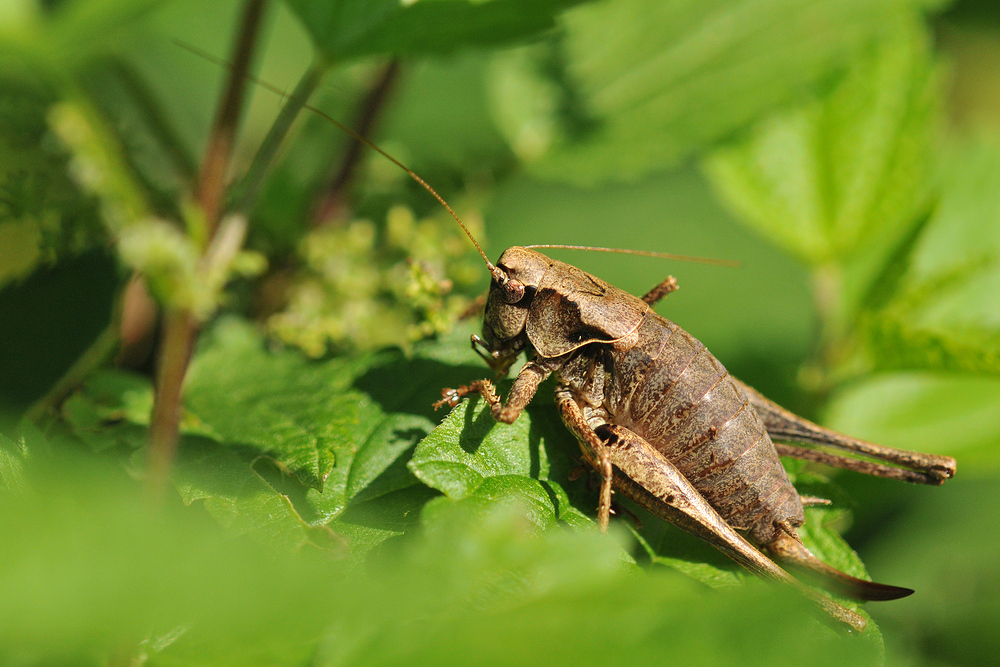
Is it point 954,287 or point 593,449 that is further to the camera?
point 954,287

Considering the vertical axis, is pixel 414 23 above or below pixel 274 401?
above

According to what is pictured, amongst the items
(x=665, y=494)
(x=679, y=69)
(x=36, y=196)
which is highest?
(x=679, y=69)

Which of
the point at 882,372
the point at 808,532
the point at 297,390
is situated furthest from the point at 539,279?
the point at 882,372

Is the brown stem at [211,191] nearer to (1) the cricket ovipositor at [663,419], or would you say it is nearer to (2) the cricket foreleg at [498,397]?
(1) the cricket ovipositor at [663,419]

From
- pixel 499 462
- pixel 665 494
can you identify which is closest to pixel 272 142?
pixel 499 462

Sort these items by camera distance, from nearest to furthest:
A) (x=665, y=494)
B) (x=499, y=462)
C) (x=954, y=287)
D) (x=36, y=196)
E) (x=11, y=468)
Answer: (x=11, y=468), (x=499, y=462), (x=665, y=494), (x=36, y=196), (x=954, y=287)

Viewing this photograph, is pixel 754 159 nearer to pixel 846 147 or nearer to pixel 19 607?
pixel 846 147

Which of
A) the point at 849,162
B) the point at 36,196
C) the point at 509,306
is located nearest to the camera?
the point at 36,196

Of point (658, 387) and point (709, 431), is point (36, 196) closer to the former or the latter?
point (658, 387)
